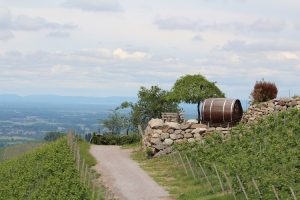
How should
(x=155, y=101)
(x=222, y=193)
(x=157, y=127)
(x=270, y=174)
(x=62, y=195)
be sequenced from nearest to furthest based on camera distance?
(x=270, y=174) → (x=222, y=193) → (x=62, y=195) → (x=157, y=127) → (x=155, y=101)

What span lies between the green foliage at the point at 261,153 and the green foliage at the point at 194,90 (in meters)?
11.0

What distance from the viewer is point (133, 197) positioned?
90.4 feet

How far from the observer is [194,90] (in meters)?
49.2

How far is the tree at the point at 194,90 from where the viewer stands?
49156 mm

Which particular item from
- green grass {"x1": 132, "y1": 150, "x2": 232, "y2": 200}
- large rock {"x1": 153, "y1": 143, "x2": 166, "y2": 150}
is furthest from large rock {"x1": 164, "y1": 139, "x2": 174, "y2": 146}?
green grass {"x1": 132, "y1": 150, "x2": 232, "y2": 200}

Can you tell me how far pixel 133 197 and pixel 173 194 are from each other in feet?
6.06

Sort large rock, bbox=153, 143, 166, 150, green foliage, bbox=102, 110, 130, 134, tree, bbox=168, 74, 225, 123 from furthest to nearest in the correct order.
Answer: green foliage, bbox=102, 110, 130, 134
tree, bbox=168, 74, 225, 123
large rock, bbox=153, 143, 166, 150

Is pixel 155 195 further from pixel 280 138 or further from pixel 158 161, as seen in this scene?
pixel 158 161

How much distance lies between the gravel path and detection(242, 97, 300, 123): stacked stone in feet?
28.4

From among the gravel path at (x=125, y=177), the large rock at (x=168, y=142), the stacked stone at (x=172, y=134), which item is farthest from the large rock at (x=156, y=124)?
the gravel path at (x=125, y=177)

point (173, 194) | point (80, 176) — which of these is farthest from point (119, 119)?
point (173, 194)

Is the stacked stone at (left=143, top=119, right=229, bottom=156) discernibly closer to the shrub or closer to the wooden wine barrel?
the wooden wine barrel

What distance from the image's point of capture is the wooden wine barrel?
41584 millimetres

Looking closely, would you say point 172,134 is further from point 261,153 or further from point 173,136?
point 261,153
